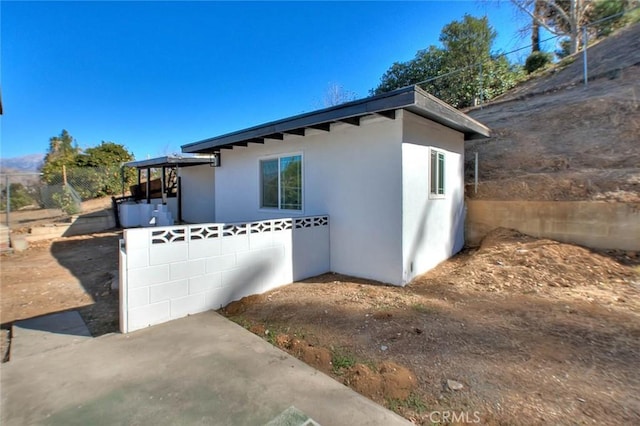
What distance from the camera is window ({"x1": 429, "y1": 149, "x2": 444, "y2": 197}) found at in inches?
213

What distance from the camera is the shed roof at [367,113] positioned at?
379cm

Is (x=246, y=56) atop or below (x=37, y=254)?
atop

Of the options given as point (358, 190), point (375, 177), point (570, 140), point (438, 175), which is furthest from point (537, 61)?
point (358, 190)

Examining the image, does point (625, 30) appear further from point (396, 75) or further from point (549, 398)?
point (549, 398)

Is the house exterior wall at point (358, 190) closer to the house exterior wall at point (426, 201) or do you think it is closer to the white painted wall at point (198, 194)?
the house exterior wall at point (426, 201)

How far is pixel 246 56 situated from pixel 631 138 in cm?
1195

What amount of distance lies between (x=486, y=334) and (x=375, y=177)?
2.67 m

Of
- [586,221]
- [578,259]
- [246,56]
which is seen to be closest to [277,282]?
[578,259]

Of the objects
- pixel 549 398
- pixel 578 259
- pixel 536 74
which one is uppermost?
pixel 536 74

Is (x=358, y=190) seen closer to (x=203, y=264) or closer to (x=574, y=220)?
(x=203, y=264)

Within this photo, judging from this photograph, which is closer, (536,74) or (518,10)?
(536,74)

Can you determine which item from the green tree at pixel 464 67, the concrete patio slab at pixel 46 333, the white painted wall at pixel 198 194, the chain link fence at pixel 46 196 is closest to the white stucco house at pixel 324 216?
the concrete patio slab at pixel 46 333

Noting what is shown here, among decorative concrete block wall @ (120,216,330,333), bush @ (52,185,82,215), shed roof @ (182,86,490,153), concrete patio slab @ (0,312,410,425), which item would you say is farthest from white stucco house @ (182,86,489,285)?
bush @ (52,185,82,215)

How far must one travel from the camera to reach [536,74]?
13.0 m
